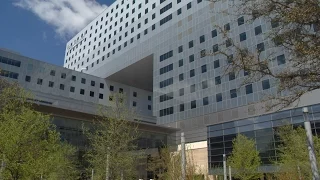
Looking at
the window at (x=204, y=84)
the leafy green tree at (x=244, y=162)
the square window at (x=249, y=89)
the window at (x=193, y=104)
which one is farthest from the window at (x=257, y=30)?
the leafy green tree at (x=244, y=162)

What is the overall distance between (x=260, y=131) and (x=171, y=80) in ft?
70.7

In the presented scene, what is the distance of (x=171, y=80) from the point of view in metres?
57.1

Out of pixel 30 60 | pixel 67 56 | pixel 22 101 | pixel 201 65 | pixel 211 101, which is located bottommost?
pixel 22 101

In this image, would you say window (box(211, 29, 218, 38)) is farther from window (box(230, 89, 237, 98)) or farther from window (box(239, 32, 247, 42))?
window (box(230, 89, 237, 98))

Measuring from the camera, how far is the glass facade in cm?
3722

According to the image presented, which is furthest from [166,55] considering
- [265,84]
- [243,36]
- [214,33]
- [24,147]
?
[24,147]

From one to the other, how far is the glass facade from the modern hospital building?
0.13 metres

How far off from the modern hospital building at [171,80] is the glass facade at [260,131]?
0.13 meters

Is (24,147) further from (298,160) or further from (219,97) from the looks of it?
(219,97)

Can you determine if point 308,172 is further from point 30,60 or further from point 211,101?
point 30,60

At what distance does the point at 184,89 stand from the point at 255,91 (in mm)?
14457

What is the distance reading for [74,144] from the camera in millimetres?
42781

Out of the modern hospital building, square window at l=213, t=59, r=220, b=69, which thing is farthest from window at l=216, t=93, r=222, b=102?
square window at l=213, t=59, r=220, b=69

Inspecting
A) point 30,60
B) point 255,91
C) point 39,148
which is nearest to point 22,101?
point 39,148
